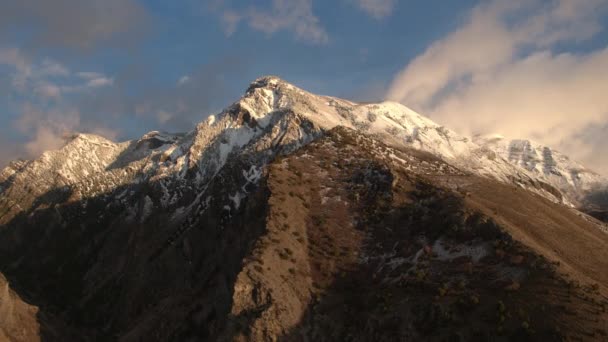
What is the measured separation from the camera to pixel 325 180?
87000mm

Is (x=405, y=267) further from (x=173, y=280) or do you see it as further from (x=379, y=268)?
(x=173, y=280)

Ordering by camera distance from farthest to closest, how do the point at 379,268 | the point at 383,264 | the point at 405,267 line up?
the point at 383,264 < the point at 379,268 < the point at 405,267

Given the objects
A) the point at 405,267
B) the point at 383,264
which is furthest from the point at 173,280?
the point at 405,267

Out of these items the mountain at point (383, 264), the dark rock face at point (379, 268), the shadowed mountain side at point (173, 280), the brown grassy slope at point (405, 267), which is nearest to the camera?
the brown grassy slope at point (405, 267)

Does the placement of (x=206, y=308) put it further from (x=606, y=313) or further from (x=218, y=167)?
(x=218, y=167)

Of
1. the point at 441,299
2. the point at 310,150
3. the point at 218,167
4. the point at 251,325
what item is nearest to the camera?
the point at 441,299

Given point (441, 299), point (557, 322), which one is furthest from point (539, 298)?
point (441, 299)

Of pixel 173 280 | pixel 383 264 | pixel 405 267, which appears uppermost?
pixel 173 280

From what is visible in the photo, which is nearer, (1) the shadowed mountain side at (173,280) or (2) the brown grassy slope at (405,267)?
(2) the brown grassy slope at (405,267)

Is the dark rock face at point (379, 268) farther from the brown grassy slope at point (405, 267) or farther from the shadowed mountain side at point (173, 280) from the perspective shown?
the shadowed mountain side at point (173, 280)

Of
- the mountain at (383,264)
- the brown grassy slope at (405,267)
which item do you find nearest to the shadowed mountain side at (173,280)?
the mountain at (383,264)

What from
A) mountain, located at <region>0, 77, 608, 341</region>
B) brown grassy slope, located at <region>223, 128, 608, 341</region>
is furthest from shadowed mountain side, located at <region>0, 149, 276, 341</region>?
brown grassy slope, located at <region>223, 128, 608, 341</region>

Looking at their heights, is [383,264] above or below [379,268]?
above

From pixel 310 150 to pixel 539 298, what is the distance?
203 ft
